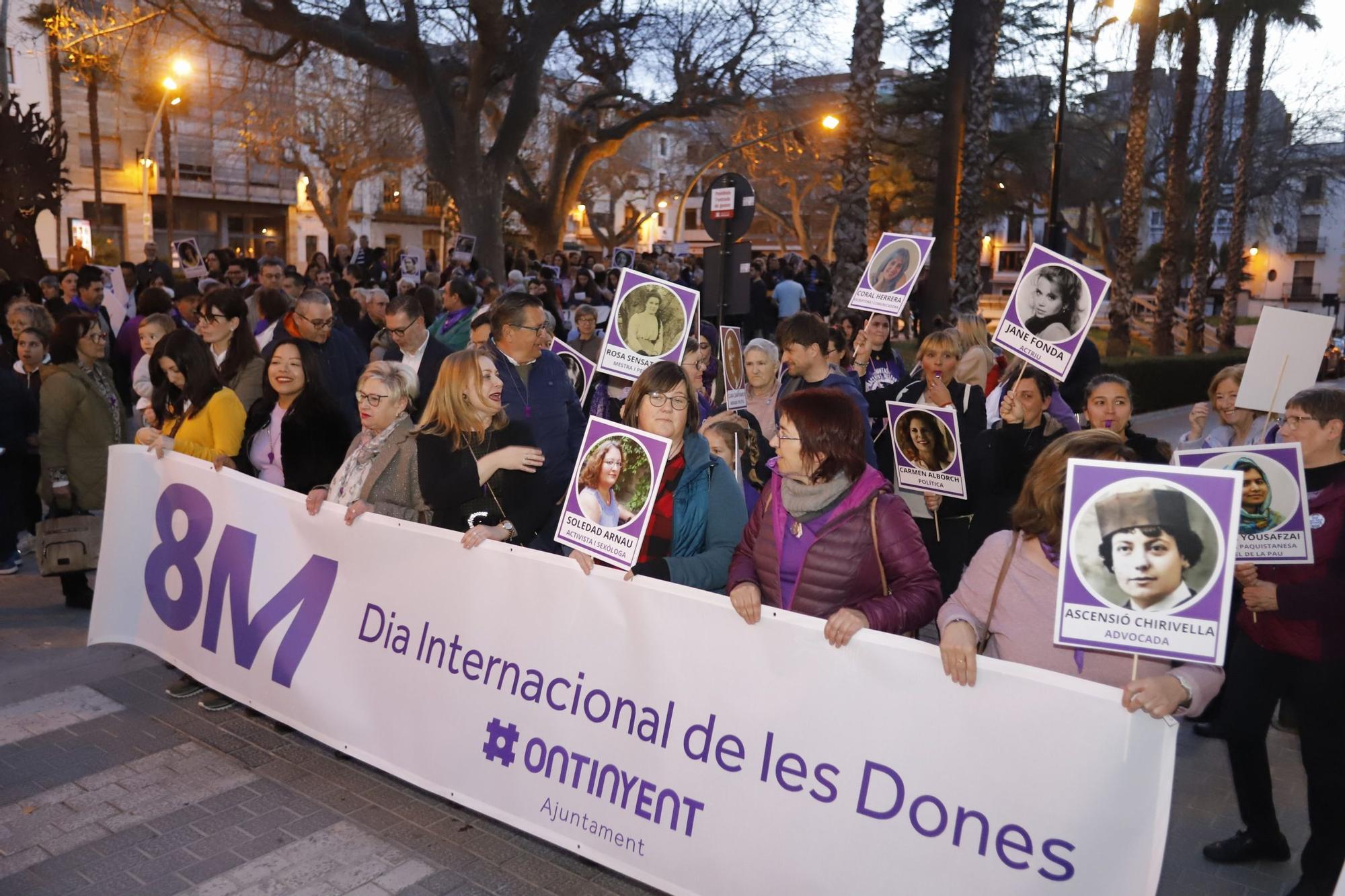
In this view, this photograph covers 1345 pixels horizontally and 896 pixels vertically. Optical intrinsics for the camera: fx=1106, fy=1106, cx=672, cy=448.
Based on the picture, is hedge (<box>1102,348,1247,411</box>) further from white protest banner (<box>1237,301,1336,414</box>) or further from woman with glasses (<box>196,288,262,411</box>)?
woman with glasses (<box>196,288,262,411</box>)

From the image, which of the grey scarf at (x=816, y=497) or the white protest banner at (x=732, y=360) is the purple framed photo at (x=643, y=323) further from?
the grey scarf at (x=816, y=497)

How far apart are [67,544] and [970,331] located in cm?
570

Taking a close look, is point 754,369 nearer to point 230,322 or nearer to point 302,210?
point 230,322

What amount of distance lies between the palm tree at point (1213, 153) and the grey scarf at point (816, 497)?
25244 millimetres

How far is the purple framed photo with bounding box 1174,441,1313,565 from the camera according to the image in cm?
372

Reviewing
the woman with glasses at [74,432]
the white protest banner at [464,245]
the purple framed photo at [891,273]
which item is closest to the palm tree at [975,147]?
the white protest banner at [464,245]

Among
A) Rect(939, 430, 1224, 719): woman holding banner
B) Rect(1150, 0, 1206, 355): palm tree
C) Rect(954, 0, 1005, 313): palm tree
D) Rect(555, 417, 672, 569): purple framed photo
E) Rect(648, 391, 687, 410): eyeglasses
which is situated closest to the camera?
Rect(939, 430, 1224, 719): woman holding banner

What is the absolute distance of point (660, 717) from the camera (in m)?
3.64

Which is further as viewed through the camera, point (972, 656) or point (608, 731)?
point (608, 731)

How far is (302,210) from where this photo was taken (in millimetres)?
58469

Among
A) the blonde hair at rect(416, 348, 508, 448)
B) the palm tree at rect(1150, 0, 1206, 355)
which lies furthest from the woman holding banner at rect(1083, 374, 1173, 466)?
the palm tree at rect(1150, 0, 1206, 355)

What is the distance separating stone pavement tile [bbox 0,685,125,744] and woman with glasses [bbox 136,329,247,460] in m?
1.32

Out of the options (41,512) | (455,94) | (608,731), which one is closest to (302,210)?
(455,94)

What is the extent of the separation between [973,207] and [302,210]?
156 feet
